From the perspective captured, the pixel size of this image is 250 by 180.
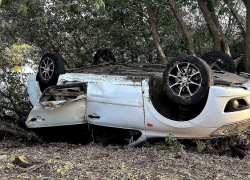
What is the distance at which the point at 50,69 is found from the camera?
5.85m

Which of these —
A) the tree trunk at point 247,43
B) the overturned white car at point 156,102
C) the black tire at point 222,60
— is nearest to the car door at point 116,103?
the overturned white car at point 156,102

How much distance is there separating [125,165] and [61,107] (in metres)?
1.95

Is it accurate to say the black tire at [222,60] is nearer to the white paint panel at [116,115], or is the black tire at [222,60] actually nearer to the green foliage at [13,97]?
the white paint panel at [116,115]

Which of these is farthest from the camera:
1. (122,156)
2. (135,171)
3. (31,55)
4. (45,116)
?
(31,55)

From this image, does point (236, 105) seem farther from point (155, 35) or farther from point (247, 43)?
point (155, 35)

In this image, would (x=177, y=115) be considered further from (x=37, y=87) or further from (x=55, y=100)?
(x=37, y=87)

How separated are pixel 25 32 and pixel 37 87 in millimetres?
3993

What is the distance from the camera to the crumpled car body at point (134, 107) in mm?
4125

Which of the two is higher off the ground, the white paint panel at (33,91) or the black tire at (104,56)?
the black tire at (104,56)

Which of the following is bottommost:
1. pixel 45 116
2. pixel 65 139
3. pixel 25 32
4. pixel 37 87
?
pixel 65 139

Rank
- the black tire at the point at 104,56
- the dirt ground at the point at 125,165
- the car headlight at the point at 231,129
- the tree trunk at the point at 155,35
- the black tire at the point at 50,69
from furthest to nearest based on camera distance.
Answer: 1. the tree trunk at the point at 155,35
2. the black tire at the point at 104,56
3. the black tire at the point at 50,69
4. the car headlight at the point at 231,129
5. the dirt ground at the point at 125,165

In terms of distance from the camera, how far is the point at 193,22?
9.62 metres

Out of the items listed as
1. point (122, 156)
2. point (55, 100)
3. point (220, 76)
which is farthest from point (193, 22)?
point (122, 156)

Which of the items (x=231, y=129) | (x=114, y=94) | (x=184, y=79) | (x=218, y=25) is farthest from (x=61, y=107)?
(x=218, y=25)
